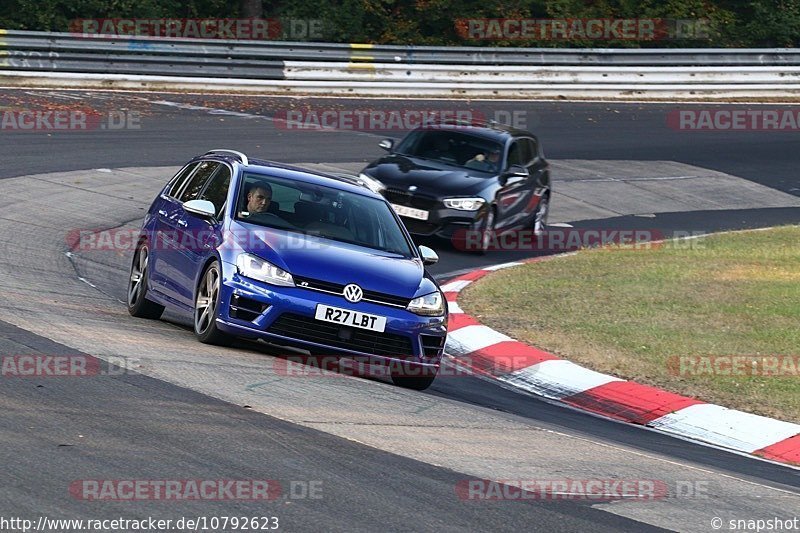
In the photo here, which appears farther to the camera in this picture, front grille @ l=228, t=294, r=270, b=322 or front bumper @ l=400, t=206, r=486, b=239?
front bumper @ l=400, t=206, r=486, b=239

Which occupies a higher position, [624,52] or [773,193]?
[624,52]

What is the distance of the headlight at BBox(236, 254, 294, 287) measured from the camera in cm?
942

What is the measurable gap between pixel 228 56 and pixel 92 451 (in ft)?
78.9

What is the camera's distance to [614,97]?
32.3 meters

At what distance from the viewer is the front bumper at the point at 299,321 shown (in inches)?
368

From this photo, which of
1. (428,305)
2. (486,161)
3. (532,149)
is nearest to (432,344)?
(428,305)

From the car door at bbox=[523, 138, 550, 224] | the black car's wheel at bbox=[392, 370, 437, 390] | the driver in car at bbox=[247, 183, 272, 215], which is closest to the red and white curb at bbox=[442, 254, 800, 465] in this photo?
the black car's wheel at bbox=[392, 370, 437, 390]

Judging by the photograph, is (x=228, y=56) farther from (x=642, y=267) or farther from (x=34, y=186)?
(x=642, y=267)

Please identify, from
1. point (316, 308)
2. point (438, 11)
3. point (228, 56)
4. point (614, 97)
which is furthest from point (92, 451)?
point (438, 11)

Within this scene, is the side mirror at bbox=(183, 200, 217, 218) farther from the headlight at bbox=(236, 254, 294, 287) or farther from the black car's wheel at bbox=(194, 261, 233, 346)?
the headlight at bbox=(236, 254, 294, 287)

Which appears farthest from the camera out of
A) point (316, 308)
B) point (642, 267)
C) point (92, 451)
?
point (642, 267)

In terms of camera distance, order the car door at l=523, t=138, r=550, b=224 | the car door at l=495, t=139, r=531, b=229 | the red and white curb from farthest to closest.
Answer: the car door at l=523, t=138, r=550, b=224
the car door at l=495, t=139, r=531, b=229
the red and white curb

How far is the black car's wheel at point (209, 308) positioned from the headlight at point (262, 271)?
0.21 metres

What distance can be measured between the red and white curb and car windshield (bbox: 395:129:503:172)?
19.1 feet
